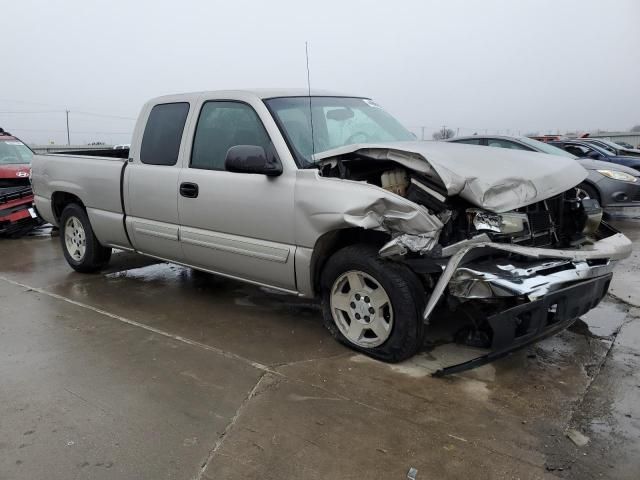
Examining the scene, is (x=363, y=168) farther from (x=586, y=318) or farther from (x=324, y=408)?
(x=586, y=318)

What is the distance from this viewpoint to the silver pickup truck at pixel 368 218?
324 centimetres

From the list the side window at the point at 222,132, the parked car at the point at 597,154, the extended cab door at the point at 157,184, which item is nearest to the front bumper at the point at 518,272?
the side window at the point at 222,132

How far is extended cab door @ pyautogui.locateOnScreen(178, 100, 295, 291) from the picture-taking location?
3.96 metres

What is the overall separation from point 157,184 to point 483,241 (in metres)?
2.98

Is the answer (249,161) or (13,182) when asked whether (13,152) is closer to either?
(13,182)

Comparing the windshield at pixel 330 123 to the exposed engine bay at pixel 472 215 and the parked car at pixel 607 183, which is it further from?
the parked car at pixel 607 183

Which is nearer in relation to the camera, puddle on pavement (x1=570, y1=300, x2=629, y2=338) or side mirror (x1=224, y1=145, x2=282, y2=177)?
side mirror (x1=224, y1=145, x2=282, y2=177)

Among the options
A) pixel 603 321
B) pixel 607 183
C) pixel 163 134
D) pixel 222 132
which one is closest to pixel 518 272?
pixel 603 321

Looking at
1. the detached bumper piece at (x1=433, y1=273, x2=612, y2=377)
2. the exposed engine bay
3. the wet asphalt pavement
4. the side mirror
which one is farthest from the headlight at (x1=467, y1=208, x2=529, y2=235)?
the side mirror

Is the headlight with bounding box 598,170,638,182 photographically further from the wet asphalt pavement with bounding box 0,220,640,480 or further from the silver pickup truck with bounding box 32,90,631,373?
the silver pickup truck with bounding box 32,90,631,373

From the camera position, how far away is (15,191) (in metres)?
9.08

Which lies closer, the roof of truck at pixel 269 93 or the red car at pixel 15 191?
the roof of truck at pixel 269 93

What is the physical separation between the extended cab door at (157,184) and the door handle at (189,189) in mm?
105

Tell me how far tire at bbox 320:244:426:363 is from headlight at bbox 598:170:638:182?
7.24 metres
